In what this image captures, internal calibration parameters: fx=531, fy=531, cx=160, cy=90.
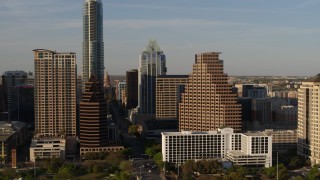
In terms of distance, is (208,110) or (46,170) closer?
(46,170)

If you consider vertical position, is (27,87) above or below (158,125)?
above

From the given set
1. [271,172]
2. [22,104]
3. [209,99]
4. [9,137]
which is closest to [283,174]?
[271,172]

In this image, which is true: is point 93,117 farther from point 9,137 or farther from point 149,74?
point 149,74

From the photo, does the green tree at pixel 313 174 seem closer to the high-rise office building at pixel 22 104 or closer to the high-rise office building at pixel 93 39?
the high-rise office building at pixel 22 104

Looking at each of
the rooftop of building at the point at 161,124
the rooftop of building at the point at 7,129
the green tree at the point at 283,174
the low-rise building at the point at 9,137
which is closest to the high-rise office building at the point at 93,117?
the low-rise building at the point at 9,137

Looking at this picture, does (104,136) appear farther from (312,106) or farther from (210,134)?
(312,106)

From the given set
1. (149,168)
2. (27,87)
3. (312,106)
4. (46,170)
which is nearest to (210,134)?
(149,168)
